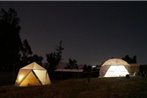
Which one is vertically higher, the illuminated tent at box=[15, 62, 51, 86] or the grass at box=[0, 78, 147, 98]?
the illuminated tent at box=[15, 62, 51, 86]

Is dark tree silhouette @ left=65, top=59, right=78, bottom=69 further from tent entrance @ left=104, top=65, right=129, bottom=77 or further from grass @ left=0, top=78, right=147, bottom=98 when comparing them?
grass @ left=0, top=78, right=147, bottom=98

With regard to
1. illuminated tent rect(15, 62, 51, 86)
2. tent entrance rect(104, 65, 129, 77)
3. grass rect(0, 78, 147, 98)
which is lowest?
grass rect(0, 78, 147, 98)

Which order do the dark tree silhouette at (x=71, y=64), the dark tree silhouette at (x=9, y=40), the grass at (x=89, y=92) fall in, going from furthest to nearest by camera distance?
the dark tree silhouette at (x=71, y=64) → the dark tree silhouette at (x=9, y=40) → the grass at (x=89, y=92)

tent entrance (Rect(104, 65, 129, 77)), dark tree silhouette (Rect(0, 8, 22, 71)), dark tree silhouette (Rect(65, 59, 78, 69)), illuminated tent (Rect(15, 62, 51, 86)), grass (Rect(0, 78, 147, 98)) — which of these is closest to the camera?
grass (Rect(0, 78, 147, 98))

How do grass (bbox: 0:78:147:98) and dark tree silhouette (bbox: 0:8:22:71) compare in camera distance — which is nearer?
grass (bbox: 0:78:147:98)

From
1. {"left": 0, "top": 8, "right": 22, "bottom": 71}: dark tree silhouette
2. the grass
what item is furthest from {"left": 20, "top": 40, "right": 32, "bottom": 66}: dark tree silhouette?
the grass

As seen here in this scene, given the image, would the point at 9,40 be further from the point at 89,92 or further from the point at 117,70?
the point at 89,92

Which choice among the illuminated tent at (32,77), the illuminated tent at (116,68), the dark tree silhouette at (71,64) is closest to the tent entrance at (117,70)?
the illuminated tent at (116,68)

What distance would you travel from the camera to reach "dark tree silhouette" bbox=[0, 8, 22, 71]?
37219mm

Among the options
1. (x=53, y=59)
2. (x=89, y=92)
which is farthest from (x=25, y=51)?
(x=89, y=92)

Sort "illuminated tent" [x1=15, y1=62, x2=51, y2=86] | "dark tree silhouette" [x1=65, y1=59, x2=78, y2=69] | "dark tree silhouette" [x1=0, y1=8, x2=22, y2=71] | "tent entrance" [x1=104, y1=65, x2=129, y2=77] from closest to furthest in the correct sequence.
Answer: "illuminated tent" [x1=15, y1=62, x2=51, y2=86], "tent entrance" [x1=104, y1=65, x2=129, y2=77], "dark tree silhouette" [x1=0, y1=8, x2=22, y2=71], "dark tree silhouette" [x1=65, y1=59, x2=78, y2=69]

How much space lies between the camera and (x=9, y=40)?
125 feet

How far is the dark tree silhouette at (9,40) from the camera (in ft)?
122

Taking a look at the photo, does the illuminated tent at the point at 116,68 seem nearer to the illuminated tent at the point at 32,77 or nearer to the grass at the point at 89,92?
the illuminated tent at the point at 32,77
